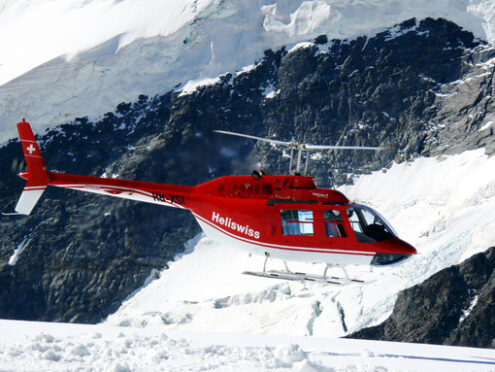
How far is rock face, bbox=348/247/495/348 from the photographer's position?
49.0 metres

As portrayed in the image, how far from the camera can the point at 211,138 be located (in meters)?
67.9

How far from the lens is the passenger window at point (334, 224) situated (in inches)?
774

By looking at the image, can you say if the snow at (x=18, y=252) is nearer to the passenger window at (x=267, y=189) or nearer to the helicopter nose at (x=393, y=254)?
the passenger window at (x=267, y=189)

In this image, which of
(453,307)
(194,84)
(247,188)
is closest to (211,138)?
(194,84)

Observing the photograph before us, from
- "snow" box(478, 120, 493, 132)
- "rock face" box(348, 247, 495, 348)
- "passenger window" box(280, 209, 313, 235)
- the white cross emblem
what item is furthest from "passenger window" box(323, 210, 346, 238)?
"snow" box(478, 120, 493, 132)

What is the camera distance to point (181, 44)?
64375 mm

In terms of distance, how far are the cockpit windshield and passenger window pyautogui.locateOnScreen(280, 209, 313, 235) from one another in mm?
1348

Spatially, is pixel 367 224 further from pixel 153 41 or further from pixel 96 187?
pixel 153 41

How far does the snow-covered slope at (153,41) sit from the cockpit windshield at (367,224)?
47727 mm

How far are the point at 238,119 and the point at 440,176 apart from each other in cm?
2368

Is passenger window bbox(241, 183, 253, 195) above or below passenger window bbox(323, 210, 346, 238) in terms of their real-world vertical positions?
above

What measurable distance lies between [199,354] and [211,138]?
2139 inches

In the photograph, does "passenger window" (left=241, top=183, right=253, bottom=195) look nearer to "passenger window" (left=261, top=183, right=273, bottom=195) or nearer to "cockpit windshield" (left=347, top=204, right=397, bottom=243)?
"passenger window" (left=261, top=183, right=273, bottom=195)

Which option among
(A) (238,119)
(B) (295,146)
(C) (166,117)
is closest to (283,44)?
(A) (238,119)
